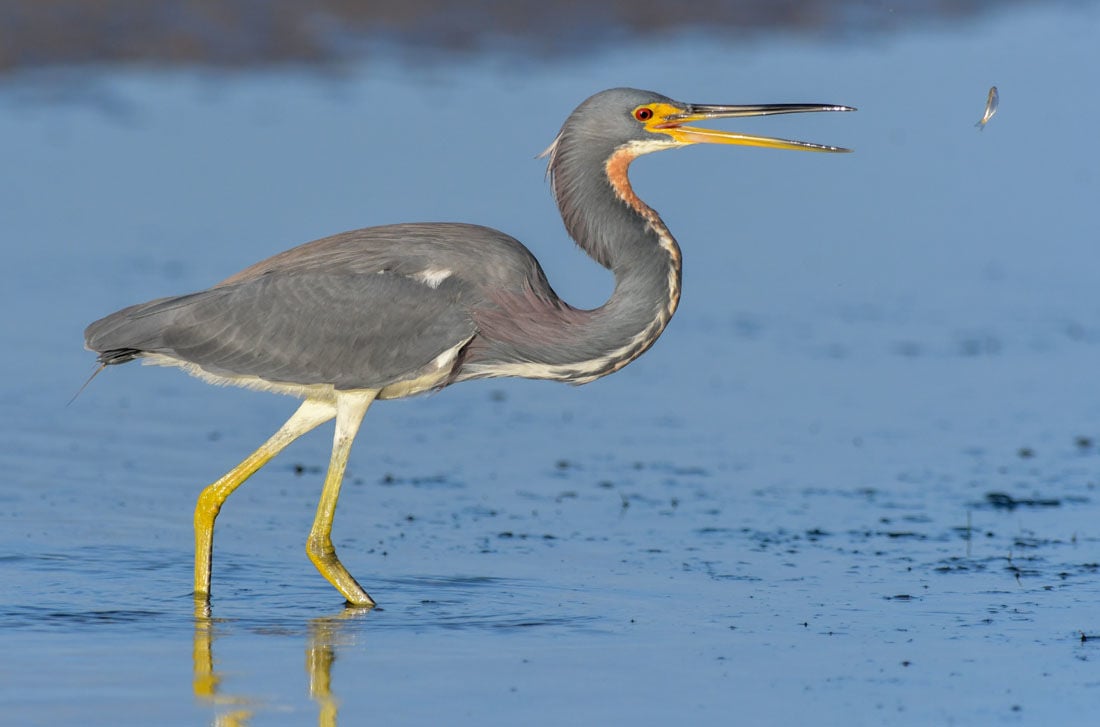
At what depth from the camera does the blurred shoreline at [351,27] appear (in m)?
18.3

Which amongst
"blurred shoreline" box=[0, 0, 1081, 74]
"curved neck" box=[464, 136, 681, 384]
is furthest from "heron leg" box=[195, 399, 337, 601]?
Answer: "blurred shoreline" box=[0, 0, 1081, 74]

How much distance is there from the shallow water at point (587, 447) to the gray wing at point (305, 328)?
885 millimetres

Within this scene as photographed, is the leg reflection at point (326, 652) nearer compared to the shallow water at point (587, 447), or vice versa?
the leg reflection at point (326, 652)

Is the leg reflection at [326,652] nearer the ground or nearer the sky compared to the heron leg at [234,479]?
nearer the ground

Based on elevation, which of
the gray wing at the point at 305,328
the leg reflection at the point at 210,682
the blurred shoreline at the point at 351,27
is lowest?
the leg reflection at the point at 210,682

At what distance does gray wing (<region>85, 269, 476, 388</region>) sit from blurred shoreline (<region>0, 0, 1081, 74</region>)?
10.3m

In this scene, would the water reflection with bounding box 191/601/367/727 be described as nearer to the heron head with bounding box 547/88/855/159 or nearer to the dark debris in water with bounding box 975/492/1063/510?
the heron head with bounding box 547/88/855/159

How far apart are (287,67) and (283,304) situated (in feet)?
36.0

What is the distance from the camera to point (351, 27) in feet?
65.2

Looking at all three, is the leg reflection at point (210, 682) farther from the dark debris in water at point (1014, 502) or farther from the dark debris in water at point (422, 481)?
the dark debris in water at point (1014, 502)

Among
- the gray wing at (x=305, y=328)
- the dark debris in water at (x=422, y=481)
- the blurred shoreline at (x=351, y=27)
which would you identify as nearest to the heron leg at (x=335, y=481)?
the gray wing at (x=305, y=328)

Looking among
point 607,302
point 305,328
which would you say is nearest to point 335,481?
point 305,328

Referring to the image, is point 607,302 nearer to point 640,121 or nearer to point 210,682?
point 640,121

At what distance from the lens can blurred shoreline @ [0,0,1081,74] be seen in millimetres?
18297
